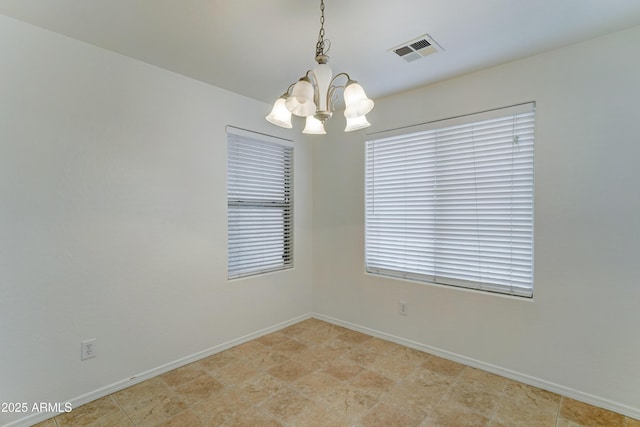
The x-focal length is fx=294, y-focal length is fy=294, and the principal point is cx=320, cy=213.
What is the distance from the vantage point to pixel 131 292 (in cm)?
236

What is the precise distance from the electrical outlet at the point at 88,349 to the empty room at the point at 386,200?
29mm

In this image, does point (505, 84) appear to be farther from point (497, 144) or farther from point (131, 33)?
point (131, 33)

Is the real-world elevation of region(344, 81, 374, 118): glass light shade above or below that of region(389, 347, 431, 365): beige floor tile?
above

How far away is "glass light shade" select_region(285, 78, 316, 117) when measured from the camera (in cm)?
150

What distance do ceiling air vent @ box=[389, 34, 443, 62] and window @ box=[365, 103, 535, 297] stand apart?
0.73 m

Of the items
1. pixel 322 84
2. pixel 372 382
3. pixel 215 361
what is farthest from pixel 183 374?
pixel 322 84

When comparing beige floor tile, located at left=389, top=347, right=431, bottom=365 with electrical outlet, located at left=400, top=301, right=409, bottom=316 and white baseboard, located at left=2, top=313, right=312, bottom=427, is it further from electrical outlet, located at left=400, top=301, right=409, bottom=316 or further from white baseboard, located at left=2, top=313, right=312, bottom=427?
white baseboard, located at left=2, top=313, right=312, bottom=427

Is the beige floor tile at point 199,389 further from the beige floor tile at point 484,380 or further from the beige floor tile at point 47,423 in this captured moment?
the beige floor tile at point 484,380

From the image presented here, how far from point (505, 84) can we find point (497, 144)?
49 centimetres

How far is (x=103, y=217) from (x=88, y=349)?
964 mm

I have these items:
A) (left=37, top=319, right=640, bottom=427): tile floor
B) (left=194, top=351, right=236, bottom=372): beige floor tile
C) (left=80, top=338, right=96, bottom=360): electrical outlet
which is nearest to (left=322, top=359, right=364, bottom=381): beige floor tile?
(left=37, top=319, right=640, bottom=427): tile floor

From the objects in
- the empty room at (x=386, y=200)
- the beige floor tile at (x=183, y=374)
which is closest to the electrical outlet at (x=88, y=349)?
the empty room at (x=386, y=200)

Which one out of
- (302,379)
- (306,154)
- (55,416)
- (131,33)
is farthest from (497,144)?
(55,416)

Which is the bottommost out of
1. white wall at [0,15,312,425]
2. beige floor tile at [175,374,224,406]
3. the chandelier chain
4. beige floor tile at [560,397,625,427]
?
beige floor tile at [175,374,224,406]
